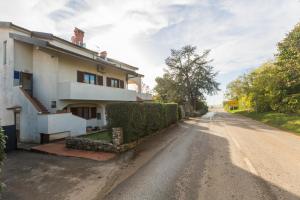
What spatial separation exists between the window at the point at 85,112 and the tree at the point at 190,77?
2527cm

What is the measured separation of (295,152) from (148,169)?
23.7 ft

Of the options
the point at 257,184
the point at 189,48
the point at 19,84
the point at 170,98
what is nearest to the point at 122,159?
the point at 257,184

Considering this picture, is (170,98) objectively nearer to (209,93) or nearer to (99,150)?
(209,93)

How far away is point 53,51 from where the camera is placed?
1380 cm

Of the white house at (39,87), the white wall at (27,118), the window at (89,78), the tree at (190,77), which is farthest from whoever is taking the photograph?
the tree at (190,77)

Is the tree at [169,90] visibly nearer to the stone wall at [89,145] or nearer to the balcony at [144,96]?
the balcony at [144,96]

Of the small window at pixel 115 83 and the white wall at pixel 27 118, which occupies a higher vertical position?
the small window at pixel 115 83

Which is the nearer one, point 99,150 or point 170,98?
point 99,150

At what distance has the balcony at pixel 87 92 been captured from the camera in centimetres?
1410

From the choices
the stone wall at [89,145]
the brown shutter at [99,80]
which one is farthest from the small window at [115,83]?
the stone wall at [89,145]

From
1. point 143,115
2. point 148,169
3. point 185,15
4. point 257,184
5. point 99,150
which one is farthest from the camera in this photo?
point 185,15

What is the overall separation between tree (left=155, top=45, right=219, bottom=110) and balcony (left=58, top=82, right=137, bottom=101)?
23.2m

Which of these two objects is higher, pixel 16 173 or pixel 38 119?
pixel 38 119

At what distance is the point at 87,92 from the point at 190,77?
29.9 m
